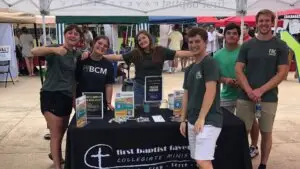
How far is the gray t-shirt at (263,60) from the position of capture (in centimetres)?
359

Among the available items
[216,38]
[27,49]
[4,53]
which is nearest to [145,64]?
[4,53]

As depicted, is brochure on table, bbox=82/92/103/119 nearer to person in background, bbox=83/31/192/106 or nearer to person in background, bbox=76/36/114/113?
person in background, bbox=76/36/114/113

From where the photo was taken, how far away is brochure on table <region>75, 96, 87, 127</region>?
3.17 m

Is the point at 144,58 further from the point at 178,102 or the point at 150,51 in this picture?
the point at 178,102

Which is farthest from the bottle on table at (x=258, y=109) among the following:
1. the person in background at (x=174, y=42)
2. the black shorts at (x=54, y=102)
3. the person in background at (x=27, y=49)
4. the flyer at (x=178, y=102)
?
the person in background at (x=27, y=49)

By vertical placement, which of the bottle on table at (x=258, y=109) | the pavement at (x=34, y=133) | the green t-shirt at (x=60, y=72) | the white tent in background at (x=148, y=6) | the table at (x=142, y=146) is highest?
the white tent in background at (x=148, y=6)

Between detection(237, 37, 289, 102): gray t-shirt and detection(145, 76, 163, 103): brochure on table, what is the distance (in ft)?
2.78

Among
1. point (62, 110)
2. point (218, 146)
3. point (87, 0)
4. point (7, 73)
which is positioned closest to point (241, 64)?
point (218, 146)

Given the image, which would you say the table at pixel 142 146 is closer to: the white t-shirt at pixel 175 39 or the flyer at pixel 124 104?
the flyer at pixel 124 104

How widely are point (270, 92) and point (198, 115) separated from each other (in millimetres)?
1105

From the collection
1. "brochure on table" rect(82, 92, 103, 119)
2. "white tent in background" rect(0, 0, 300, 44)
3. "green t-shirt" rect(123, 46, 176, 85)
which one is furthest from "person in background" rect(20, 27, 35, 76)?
"brochure on table" rect(82, 92, 103, 119)

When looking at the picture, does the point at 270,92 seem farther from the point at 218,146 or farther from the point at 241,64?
the point at 218,146

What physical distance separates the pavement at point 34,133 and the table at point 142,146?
1.02m

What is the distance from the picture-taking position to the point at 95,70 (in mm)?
3672
